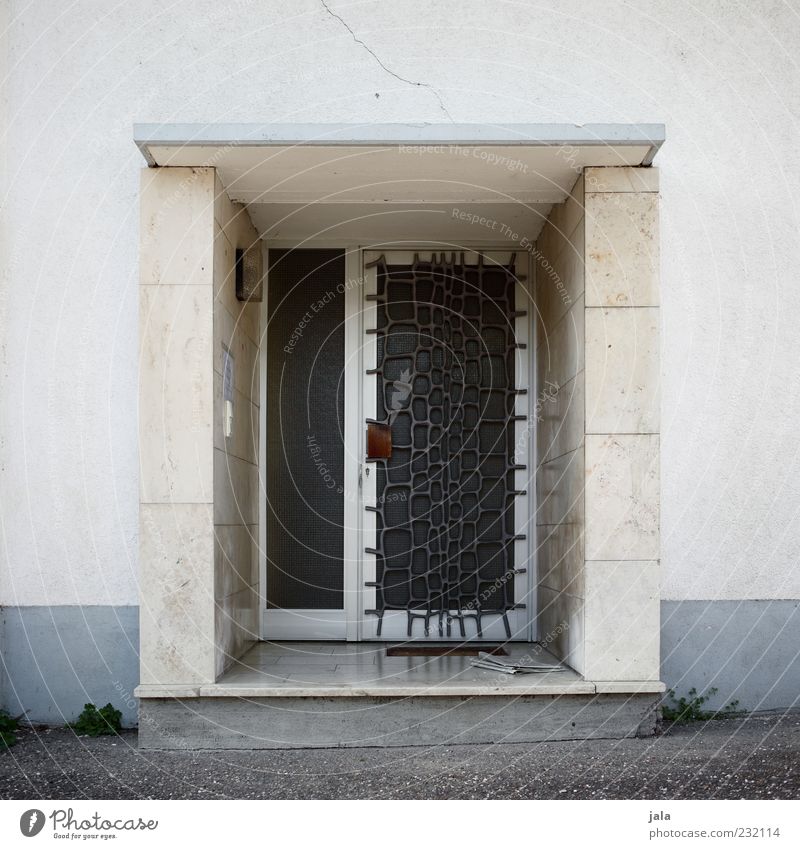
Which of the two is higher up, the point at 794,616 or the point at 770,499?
the point at 770,499

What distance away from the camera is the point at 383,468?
5.87 m

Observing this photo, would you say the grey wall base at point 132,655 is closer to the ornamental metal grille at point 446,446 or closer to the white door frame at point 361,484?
the white door frame at point 361,484

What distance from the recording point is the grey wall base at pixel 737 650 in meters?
5.19

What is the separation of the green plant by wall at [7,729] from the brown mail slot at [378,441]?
2.38 m

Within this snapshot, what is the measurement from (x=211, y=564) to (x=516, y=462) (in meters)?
2.15

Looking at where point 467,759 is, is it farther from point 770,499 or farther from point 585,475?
point 770,499

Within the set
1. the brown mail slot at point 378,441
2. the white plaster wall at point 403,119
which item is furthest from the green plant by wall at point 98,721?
→ the brown mail slot at point 378,441

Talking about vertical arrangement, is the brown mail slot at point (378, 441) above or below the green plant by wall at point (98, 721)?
above

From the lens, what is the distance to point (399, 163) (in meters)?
4.54

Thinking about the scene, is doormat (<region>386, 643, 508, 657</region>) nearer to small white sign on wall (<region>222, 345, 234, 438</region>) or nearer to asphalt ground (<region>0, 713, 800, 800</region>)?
asphalt ground (<region>0, 713, 800, 800</region>)

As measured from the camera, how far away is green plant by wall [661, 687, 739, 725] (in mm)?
5062

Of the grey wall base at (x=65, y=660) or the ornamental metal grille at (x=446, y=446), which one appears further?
the ornamental metal grille at (x=446, y=446)
